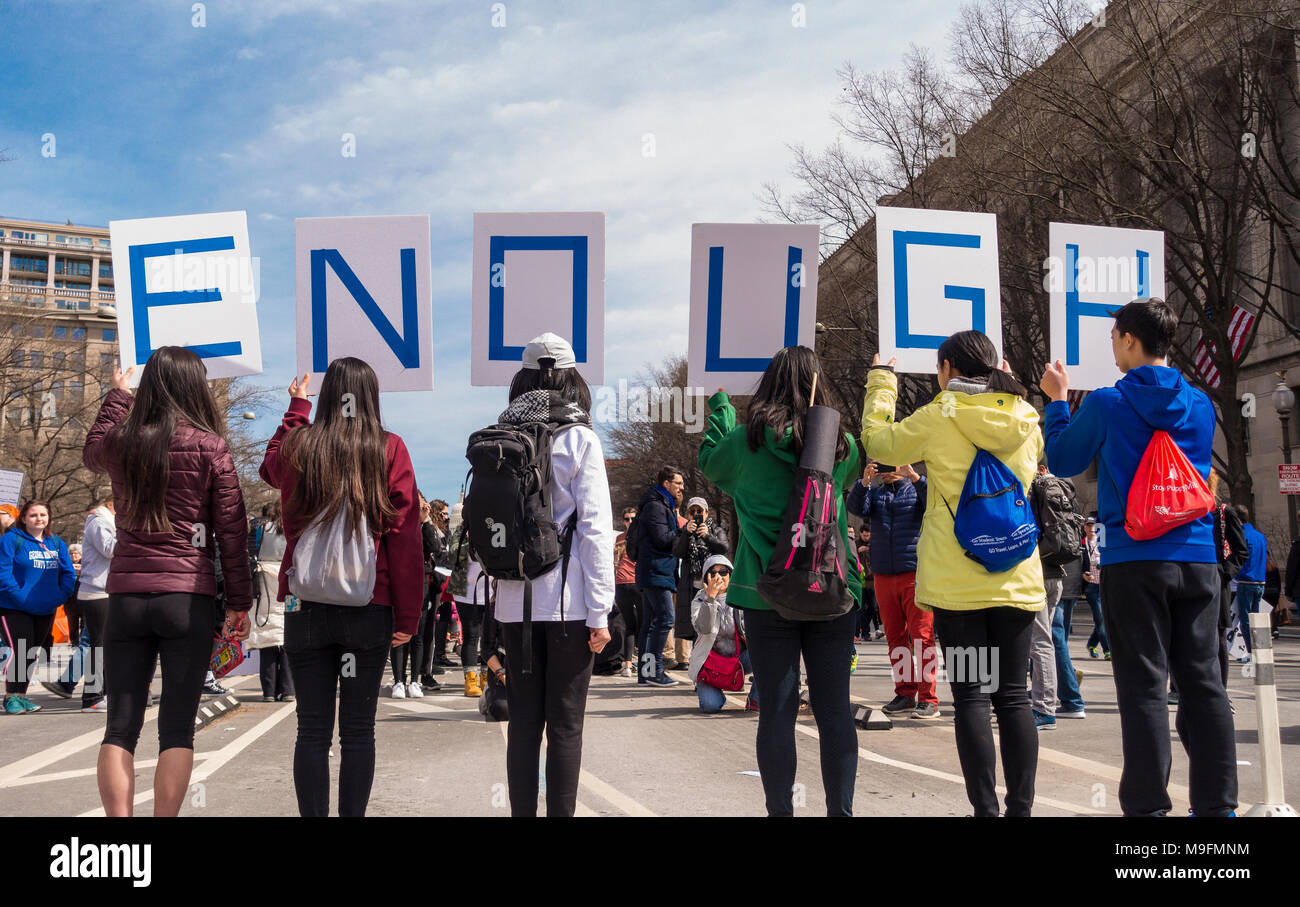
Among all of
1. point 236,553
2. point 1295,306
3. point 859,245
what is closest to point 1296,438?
point 1295,306

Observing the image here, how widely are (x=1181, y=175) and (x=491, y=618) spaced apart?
72.4 ft

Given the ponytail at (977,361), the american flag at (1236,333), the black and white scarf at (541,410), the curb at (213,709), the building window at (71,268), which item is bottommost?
the curb at (213,709)

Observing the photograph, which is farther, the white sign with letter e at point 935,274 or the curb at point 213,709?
the curb at point 213,709

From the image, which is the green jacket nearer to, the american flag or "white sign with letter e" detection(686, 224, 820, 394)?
"white sign with letter e" detection(686, 224, 820, 394)

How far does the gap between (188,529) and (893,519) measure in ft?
18.6

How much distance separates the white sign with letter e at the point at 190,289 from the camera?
6109 millimetres

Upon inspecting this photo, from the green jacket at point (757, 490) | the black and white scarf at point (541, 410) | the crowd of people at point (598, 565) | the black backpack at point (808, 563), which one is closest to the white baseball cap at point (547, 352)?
the crowd of people at point (598, 565)

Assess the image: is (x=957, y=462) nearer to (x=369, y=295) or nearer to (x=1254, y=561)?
(x=369, y=295)

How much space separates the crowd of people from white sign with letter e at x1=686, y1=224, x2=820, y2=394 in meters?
1.24

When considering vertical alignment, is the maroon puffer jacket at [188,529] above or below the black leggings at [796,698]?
above

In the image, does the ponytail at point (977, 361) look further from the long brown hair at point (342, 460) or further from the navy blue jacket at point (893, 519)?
the navy blue jacket at point (893, 519)

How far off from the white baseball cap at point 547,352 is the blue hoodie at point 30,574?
8747 millimetres

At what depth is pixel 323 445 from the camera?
4.39 meters
